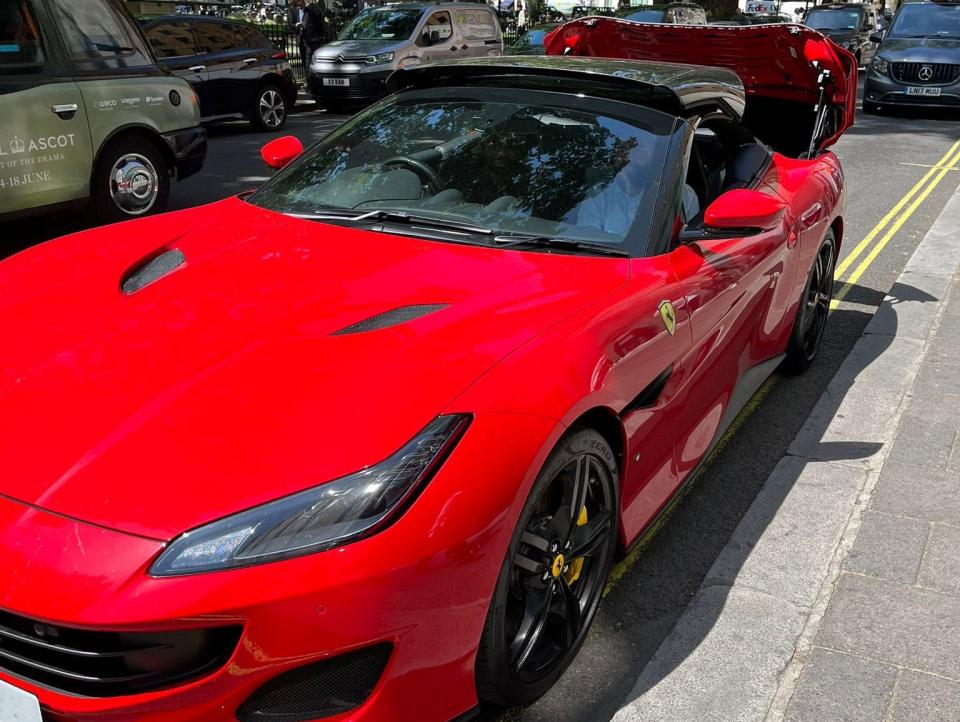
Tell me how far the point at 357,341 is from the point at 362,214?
1004 mm

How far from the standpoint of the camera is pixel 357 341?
2.51 m

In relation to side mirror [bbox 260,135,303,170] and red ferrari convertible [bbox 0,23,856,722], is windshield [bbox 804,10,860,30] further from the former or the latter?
side mirror [bbox 260,135,303,170]

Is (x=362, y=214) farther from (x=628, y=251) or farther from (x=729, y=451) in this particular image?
(x=729, y=451)

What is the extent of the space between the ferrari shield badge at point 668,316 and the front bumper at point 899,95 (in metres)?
15.2

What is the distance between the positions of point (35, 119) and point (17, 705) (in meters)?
5.80

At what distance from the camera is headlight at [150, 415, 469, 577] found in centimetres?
191

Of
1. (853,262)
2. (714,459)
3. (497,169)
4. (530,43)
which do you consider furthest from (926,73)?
(497,169)

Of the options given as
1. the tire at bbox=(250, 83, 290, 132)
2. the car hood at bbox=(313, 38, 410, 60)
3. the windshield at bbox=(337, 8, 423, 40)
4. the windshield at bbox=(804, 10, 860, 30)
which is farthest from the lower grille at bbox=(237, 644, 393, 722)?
the windshield at bbox=(804, 10, 860, 30)

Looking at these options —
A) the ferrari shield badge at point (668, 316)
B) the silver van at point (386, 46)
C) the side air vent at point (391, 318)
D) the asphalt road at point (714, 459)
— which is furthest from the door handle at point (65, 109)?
the silver van at point (386, 46)

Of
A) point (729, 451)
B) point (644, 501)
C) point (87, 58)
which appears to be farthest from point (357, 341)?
point (87, 58)

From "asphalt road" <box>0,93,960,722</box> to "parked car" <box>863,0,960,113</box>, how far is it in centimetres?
527

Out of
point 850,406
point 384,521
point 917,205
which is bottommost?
point 917,205

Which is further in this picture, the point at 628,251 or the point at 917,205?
the point at 917,205

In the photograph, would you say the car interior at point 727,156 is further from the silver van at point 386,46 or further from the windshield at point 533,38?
the windshield at point 533,38
